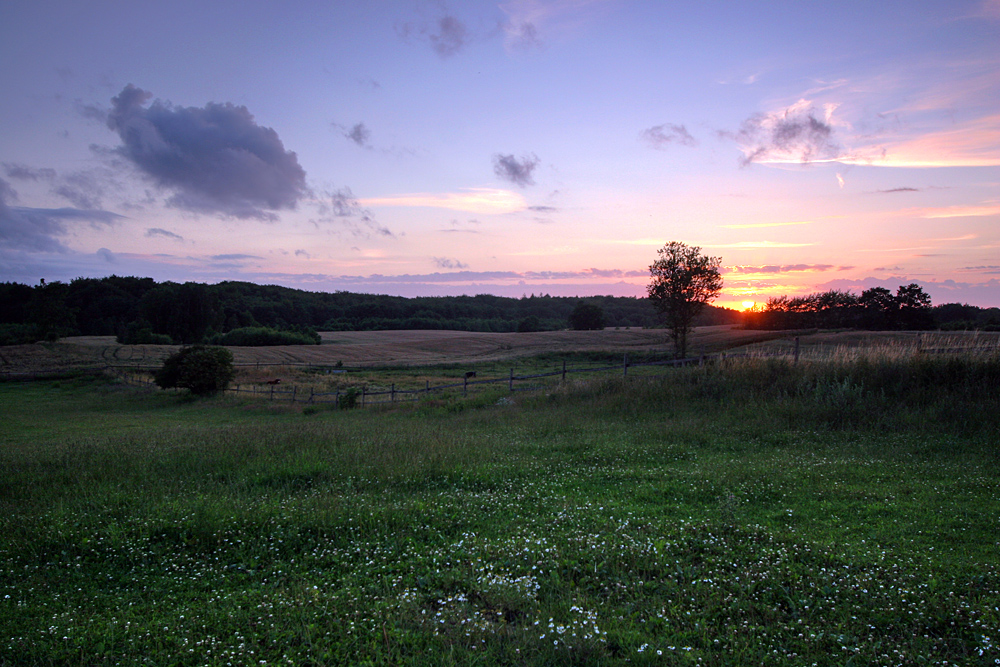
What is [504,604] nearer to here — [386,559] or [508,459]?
[386,559]

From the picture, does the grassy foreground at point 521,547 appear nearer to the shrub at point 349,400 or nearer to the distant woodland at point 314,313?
the shrub at point 349,400

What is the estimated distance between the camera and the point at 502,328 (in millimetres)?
124312

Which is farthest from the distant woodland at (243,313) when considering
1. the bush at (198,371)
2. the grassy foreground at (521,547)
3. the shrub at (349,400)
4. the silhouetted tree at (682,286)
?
the grassy foreground at (521,547)

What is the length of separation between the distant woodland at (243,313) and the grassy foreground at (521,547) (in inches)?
2364

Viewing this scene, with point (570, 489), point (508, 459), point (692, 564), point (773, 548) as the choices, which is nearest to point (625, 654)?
point (692, 564)

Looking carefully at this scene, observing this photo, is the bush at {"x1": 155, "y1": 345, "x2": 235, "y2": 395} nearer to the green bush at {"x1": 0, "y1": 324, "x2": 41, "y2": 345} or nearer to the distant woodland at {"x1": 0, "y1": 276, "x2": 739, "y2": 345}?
the green bush at {"x1": 0, "y1": 324, "x2": 41, "y2": 345}

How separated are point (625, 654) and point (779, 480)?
5.49 meters

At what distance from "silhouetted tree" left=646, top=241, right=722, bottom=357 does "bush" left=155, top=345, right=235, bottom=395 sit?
30.4m

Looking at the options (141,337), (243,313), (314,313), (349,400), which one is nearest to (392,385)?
(349,400)

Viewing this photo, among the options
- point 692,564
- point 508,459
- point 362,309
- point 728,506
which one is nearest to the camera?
point 692,564

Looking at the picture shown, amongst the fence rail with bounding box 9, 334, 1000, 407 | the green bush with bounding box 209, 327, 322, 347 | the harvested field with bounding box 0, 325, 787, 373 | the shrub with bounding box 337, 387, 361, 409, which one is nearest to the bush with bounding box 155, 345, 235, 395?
the fence rail with bounding box 9, 334, 1000, 407

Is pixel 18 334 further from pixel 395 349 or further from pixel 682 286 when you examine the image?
pixel 682 286

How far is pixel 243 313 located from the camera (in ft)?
364

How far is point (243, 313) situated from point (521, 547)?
118 m
